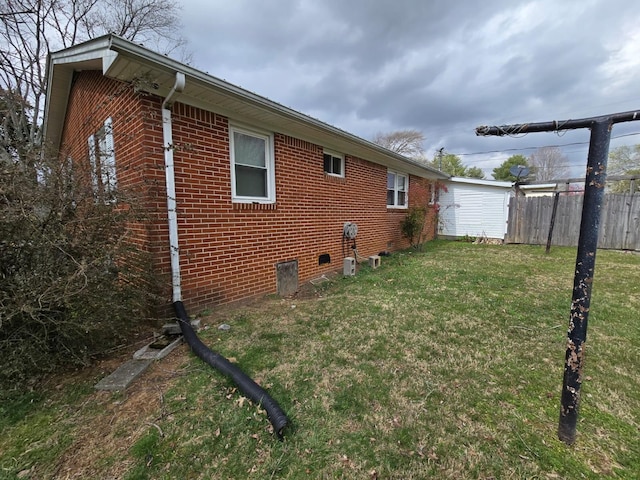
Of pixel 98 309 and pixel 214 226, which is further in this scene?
pixel 214 226

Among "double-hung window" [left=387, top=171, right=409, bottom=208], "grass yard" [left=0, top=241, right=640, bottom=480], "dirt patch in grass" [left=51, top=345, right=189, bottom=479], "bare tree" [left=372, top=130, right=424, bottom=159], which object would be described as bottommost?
"dirt patch in grass" [left=51, top=345, right=189, bottom=479]

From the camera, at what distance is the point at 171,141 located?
3461 millimetres

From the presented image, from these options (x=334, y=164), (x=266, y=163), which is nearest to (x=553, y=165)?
(x=334, y=164)

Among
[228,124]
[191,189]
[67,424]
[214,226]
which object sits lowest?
[67,424]

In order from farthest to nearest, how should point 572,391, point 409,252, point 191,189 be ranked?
point 409,252, point 191,189, point 572,391

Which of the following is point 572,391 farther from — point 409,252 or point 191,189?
point 409,252

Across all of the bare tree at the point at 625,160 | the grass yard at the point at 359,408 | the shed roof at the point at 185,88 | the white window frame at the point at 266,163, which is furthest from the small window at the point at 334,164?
the bare tree at the point at 625,160

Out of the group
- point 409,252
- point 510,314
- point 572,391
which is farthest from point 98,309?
point 409,252

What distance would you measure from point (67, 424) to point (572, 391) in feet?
11.0

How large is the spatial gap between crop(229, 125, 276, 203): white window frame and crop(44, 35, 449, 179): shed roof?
0.15 metres

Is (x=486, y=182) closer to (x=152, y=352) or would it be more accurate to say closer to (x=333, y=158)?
(x=333, y=158)

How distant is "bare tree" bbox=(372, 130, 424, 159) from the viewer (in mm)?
29984

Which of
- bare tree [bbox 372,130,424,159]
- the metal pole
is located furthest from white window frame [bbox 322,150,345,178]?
bare tree [bbox 372,130,424,159]

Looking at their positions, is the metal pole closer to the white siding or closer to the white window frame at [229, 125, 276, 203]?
the white window frame at [229, 125, 276, 203]
